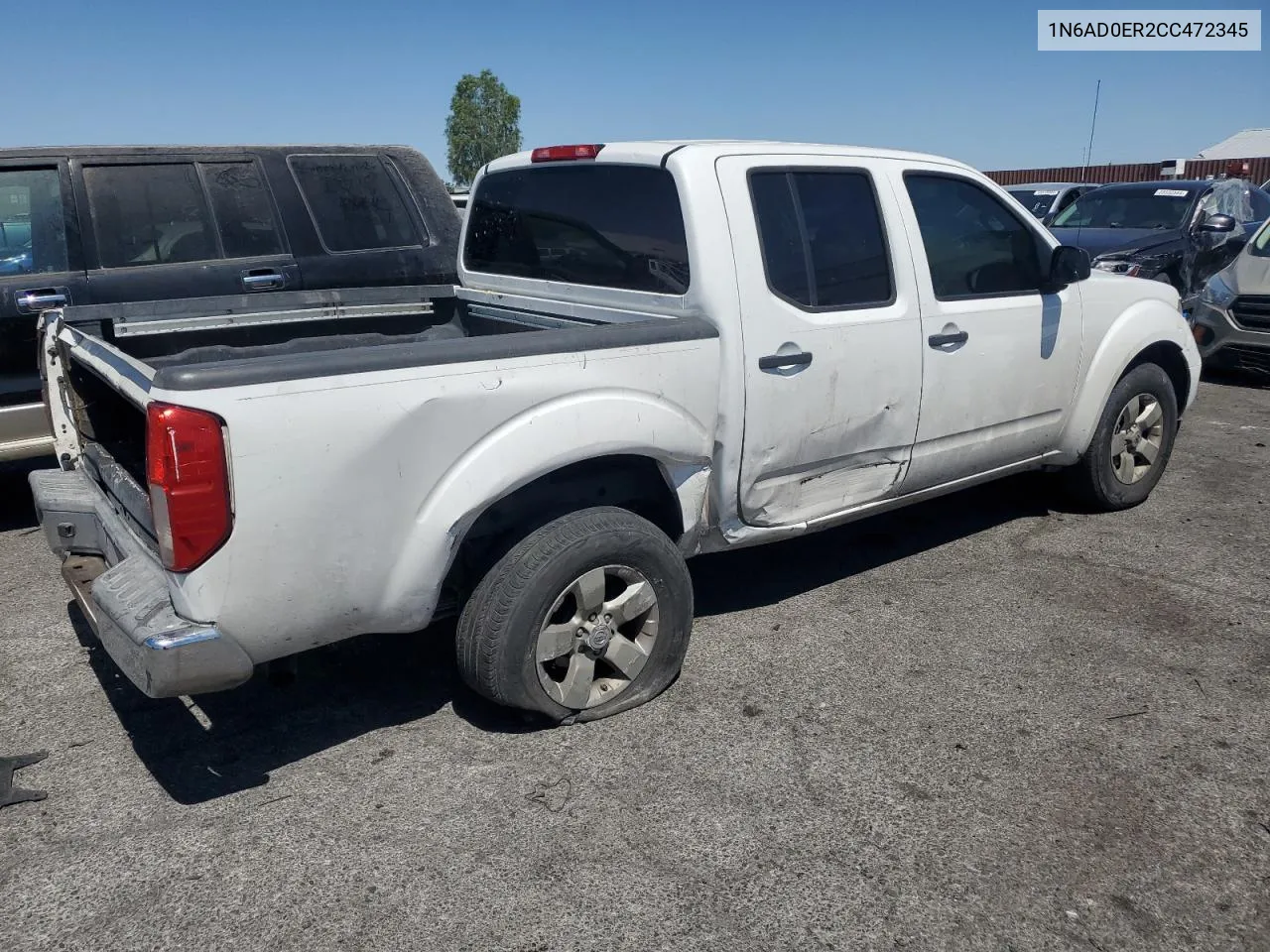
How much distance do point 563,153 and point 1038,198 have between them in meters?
13.2

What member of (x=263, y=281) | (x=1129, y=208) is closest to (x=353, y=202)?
(x=263, y=281)

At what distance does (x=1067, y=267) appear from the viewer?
447 cm

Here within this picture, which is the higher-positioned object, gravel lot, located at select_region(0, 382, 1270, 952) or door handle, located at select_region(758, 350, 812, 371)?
door handle, located at select_region(758, 350, 812, 371)

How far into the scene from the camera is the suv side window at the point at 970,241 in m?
4.13

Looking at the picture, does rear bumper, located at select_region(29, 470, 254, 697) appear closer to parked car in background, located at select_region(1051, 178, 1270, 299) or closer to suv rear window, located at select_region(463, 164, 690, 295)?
suv rear window, located at select_region(463, 164, 690, 295)

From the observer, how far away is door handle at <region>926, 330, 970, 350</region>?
4.04m

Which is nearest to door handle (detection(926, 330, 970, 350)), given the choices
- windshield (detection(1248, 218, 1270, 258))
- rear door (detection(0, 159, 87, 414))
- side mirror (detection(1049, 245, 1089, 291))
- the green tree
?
side mirror (detection(1049, 245, 1089, 291))

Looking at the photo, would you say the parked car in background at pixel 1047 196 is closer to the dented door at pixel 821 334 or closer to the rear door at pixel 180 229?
the dented door at pixel 821 334

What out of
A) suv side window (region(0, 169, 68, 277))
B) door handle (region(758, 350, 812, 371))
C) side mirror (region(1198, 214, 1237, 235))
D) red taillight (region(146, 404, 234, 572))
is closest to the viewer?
red taillight (region(146, 404, 234, 572))

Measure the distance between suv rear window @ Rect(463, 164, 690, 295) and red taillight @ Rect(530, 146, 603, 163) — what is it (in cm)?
4

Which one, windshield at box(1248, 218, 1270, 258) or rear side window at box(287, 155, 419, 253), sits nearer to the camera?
rear side window at box(287, 155, 419, 253)

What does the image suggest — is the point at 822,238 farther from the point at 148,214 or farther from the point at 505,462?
the point at 148,214

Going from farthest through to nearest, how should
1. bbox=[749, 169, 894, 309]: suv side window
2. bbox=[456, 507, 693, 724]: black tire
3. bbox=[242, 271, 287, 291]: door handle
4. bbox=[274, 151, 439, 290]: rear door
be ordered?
bbox=[274, 151, 439, 290]: rear door < bbox=[242, 271, 287, 291]: door handle < bbox=[749, 169, 894, 309]: suv side window < bbox=[456, 507, 693, 724]: black tire

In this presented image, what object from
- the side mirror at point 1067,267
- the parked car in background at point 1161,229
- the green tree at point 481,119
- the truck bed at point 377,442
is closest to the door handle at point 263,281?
the truck bed at point 377,442
